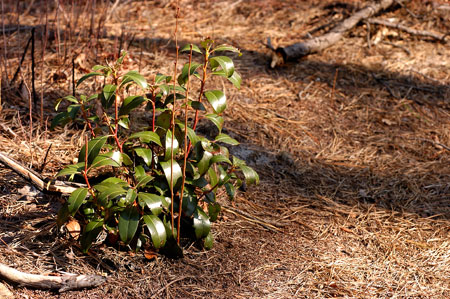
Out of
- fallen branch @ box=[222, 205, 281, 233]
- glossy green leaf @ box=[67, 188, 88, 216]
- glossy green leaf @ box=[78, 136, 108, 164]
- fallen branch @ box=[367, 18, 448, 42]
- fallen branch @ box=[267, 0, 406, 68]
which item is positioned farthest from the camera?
fallen branch @ box=[367, 18, 448, 42]

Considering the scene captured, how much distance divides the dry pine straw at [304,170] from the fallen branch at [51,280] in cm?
4

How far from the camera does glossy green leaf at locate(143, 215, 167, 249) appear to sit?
6.73 feet

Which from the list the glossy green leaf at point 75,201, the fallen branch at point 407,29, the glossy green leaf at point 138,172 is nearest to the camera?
the glossy green leaf at point 75,201

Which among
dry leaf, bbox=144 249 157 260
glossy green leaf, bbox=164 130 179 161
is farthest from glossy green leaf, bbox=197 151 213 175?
dry leaf, bbox=144 249 157 260

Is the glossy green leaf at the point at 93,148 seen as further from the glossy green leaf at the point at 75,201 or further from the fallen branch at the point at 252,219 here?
the fallen branch at the point at 252,219

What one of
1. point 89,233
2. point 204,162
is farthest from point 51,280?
point 204,162

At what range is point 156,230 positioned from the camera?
2.06 metres

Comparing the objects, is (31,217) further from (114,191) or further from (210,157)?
(210,157)

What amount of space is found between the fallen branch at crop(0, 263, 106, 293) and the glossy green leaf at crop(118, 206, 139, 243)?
301mm

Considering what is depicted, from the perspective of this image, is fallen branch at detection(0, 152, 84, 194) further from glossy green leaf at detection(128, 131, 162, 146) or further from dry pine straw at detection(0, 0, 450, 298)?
glossy green leaf at detection(128, 131, 162, 146)

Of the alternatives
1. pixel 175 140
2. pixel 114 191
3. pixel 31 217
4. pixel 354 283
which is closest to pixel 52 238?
pixel 31 217

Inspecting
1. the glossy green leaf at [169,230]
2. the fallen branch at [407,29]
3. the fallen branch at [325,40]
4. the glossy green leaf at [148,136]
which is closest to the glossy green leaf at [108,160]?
the glossy green leaf at [148,136]

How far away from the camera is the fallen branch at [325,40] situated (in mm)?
4281

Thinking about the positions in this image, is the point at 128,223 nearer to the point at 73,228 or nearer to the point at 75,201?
the point at 75,201
